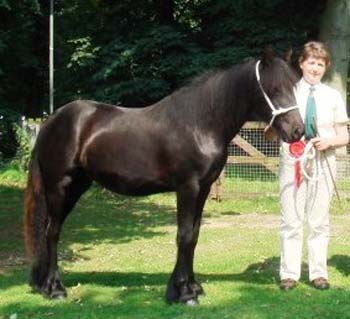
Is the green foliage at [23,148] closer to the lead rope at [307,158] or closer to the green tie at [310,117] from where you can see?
the lead rope at [307,158]

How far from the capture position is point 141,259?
8078 millimetres

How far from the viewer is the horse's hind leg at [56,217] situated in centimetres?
611

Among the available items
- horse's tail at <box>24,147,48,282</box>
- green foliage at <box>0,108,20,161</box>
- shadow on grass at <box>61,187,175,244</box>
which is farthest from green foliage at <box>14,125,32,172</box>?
horse's tail at <box>24,147,48,282</box>

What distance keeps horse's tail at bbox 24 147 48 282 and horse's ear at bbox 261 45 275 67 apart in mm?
2303

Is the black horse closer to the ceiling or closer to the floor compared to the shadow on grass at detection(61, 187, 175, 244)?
closer to the ceiling

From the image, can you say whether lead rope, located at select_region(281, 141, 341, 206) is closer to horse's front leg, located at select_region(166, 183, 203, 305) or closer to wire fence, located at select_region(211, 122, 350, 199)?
horse's front leg, located at select_region(166, 183, 203, 305)

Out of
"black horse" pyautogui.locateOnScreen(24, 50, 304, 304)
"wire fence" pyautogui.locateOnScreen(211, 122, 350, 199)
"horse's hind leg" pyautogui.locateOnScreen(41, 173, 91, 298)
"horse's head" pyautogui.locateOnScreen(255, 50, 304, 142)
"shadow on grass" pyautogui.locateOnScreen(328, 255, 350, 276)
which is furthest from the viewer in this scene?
"wire fence" pyautogui.locateOnScreen(211, 122, 350, 199)

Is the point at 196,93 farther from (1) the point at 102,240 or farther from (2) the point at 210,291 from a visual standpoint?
(1) the point at 102,240

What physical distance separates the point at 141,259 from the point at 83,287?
1.71 m

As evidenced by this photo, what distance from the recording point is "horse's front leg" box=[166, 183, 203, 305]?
5605 mm

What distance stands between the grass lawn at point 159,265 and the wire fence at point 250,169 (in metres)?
0.22

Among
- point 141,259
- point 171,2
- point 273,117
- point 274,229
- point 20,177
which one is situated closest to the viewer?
point 273,117

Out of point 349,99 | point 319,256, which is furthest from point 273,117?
point 349,99

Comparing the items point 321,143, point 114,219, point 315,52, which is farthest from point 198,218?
point 114,219
